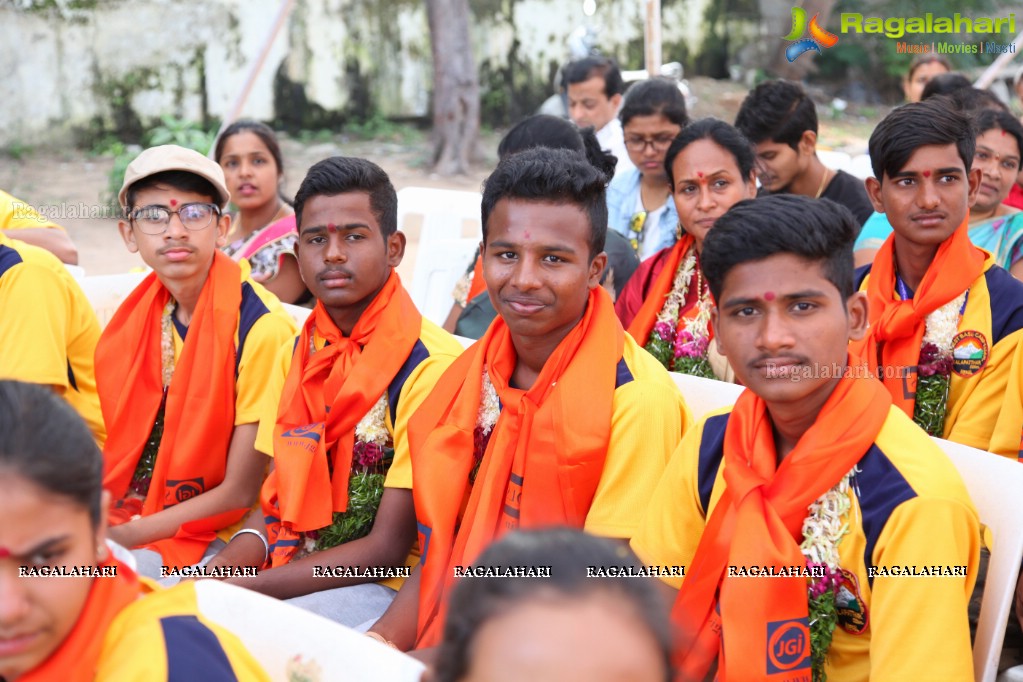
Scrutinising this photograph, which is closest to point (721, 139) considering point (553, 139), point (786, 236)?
point (553, 139)

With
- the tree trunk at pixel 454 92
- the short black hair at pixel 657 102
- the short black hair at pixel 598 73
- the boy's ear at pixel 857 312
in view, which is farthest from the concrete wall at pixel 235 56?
the boy's ear at pixel 857 312

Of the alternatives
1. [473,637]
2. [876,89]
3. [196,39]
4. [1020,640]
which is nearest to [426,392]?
[1020,640]

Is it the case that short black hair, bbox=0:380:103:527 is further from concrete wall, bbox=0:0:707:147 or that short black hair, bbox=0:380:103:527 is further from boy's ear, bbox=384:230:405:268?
concrete wall, bbox=0:0:707:147

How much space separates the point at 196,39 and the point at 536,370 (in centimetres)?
954

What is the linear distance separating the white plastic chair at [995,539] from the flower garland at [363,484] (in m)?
1.41

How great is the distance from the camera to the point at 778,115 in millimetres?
4434

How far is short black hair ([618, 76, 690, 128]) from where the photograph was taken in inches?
191

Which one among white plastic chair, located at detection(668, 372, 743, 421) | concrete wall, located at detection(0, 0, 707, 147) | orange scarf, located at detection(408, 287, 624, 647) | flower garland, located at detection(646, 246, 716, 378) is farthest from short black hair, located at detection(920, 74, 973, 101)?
concrete wall, located at detection(0, 0, 707, 147)

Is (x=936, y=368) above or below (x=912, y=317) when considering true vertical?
below

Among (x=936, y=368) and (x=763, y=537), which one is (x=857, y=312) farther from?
(x=936, y=368)

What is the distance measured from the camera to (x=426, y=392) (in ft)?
9.40

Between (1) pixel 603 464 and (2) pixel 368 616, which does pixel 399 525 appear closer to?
(2) pixel 368 616

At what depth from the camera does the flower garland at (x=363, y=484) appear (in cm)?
281

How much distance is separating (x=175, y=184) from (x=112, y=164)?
8146 mm
